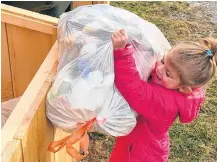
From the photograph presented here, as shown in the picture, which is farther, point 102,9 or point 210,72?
point 102,9

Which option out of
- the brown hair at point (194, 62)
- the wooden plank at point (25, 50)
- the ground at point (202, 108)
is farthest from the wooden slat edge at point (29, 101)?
the ground at point (202, 108)

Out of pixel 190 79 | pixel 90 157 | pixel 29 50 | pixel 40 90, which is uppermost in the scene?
pixel 190 79

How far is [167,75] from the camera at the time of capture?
1620mm

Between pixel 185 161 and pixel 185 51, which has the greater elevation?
pixel 185 51

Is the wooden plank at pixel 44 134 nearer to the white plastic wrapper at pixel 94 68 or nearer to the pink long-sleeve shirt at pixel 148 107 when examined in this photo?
the white plastic wrapper at pixel 94 68

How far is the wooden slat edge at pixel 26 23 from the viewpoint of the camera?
2049 millimetres

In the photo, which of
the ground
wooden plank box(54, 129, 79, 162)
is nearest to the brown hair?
wooden plank box(54, 129, 79, 162)

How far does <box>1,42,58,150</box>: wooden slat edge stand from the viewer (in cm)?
144

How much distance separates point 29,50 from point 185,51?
0.93 meters

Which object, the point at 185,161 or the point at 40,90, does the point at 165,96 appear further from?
the point at 185,161

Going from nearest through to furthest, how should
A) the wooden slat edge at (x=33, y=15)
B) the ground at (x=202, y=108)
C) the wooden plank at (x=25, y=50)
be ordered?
the wooden slat edge at (x=33, y=15) < the wooden plank at (x=25, y=50) < the ground at (x=202, y=108)

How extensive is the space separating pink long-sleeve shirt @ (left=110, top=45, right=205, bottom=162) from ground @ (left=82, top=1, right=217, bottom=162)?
86 cm

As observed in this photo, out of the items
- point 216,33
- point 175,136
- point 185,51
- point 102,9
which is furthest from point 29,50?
point 216,33

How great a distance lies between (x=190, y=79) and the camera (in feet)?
5.22
